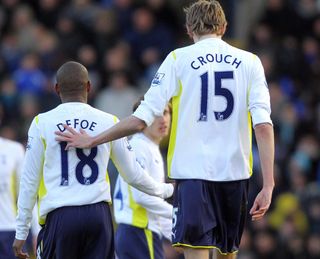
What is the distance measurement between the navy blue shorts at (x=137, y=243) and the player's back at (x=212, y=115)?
79.1 inches

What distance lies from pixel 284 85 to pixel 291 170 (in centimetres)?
187

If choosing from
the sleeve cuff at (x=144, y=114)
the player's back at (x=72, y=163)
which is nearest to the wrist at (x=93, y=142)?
the player's back at (x=72, y=163)

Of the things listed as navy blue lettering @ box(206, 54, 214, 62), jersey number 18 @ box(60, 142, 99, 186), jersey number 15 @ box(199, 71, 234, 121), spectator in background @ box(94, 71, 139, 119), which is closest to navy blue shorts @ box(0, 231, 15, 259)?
jersey number 18 @ box(60, 142, 99, 186)

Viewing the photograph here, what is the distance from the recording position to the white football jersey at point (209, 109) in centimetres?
908

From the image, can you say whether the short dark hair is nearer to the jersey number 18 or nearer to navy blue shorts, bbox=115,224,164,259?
the jersey number 18

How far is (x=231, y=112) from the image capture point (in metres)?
9.10

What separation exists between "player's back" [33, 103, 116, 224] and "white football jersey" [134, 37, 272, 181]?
0.43 metres

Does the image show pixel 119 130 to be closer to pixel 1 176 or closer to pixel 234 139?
pixel 234 139

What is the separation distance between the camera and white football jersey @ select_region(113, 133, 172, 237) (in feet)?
35.6

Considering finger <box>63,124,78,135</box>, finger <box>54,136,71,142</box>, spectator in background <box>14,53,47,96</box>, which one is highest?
spectator in background <box>14,53,47,96</box>

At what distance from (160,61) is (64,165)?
10.3 meters

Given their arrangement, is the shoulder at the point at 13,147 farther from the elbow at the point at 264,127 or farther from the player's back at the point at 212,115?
the elbow at the point at 264,127

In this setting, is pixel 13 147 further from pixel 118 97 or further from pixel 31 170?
pixel 118 97

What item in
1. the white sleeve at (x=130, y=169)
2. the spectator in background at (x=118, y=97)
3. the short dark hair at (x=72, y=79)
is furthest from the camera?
the spectator in background at (x=118, y=97)
